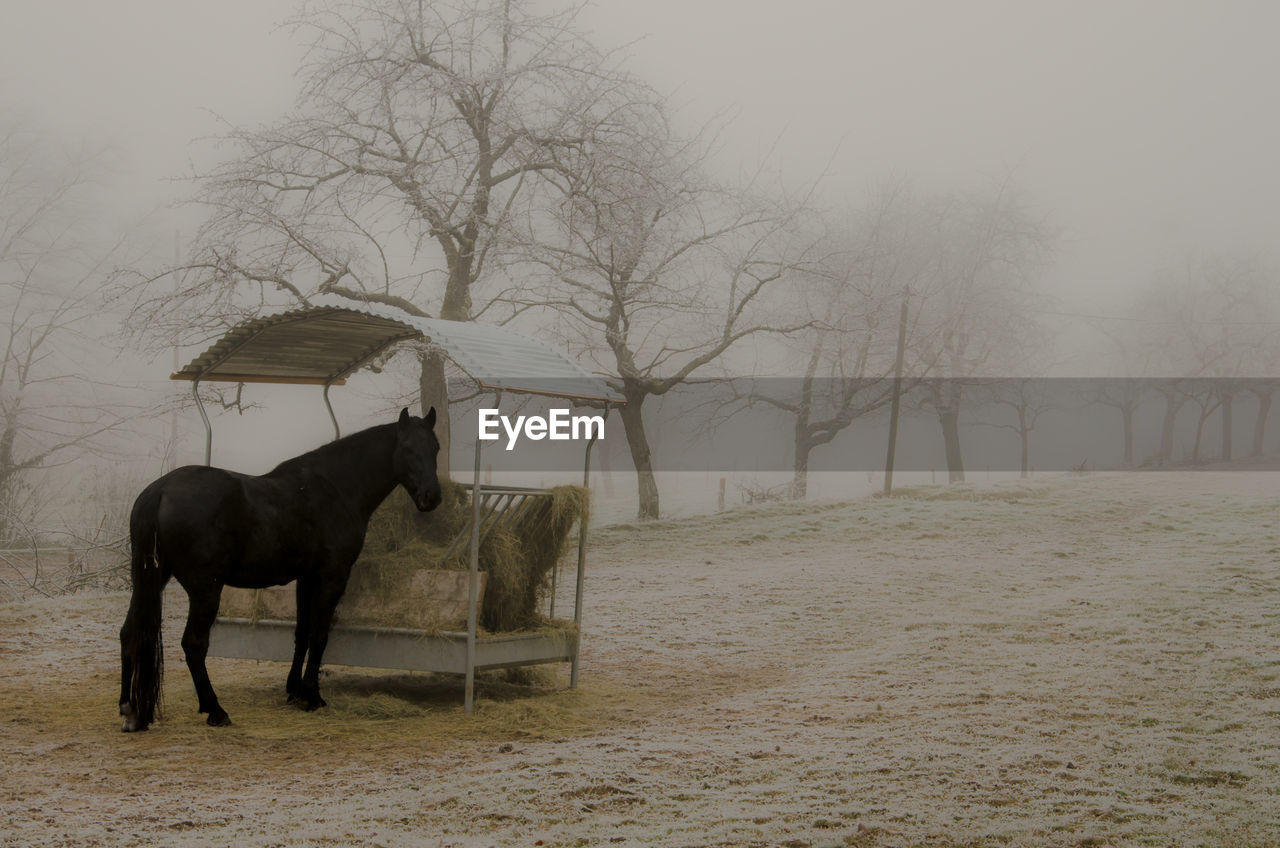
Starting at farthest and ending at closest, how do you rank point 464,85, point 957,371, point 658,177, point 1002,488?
point 957,371 → point 1002,488 → point 658,177 → point 464,85

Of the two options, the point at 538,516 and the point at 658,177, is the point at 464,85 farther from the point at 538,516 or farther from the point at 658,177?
the point at 538,516

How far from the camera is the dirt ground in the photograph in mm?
5148

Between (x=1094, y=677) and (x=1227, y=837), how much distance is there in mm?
4354

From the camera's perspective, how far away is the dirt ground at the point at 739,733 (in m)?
5.15

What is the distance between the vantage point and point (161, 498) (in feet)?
21.5

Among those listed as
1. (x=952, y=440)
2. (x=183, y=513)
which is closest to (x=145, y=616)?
(x=183, y=513)

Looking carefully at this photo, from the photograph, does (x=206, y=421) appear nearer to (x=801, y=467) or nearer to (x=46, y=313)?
(x=46, y=313)

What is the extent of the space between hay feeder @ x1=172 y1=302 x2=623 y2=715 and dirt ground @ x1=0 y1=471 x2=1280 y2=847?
396 mm

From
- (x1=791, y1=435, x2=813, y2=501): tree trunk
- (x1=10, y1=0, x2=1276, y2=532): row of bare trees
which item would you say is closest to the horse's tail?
(x1=10, y1=0, x2=1276, y2=532): row of bare trees

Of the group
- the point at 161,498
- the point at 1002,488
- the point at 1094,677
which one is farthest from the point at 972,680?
the point at 1002,488

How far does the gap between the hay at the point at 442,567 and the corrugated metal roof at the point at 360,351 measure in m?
0.90

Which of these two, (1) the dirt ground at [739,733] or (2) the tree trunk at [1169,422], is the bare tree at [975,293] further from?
(1) the dirt ground at [739,733]

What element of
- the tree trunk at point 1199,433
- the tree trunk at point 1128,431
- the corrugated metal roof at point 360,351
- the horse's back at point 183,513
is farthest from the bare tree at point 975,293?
the horse's back at point 183,513

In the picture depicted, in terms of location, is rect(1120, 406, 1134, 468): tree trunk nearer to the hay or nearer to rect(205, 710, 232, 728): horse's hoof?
the hay
